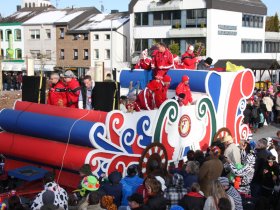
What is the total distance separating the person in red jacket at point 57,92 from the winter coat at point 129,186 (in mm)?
3131

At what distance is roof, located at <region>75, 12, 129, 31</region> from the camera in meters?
42.9

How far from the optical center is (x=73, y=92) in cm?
968

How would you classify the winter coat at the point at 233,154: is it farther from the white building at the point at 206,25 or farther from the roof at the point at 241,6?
the roof at the point at 241,6

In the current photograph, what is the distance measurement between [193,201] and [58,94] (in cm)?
479

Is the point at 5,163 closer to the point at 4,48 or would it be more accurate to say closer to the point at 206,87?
the point at 206,87

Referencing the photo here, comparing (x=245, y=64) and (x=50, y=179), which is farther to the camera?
(x=245, y=64)

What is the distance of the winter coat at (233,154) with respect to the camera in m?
9.27

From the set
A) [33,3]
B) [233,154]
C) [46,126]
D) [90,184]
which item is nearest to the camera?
[90,184]

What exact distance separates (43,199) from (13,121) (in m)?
4.08

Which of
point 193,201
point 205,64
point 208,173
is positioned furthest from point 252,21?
point 193,201

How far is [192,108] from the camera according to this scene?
1027 centimetres

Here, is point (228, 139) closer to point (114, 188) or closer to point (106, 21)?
point (114, 188)

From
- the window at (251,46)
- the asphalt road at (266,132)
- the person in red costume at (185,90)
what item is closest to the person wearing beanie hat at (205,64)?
the person in red costume at (185,90)

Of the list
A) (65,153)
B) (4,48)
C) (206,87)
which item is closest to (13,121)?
(65,153)
